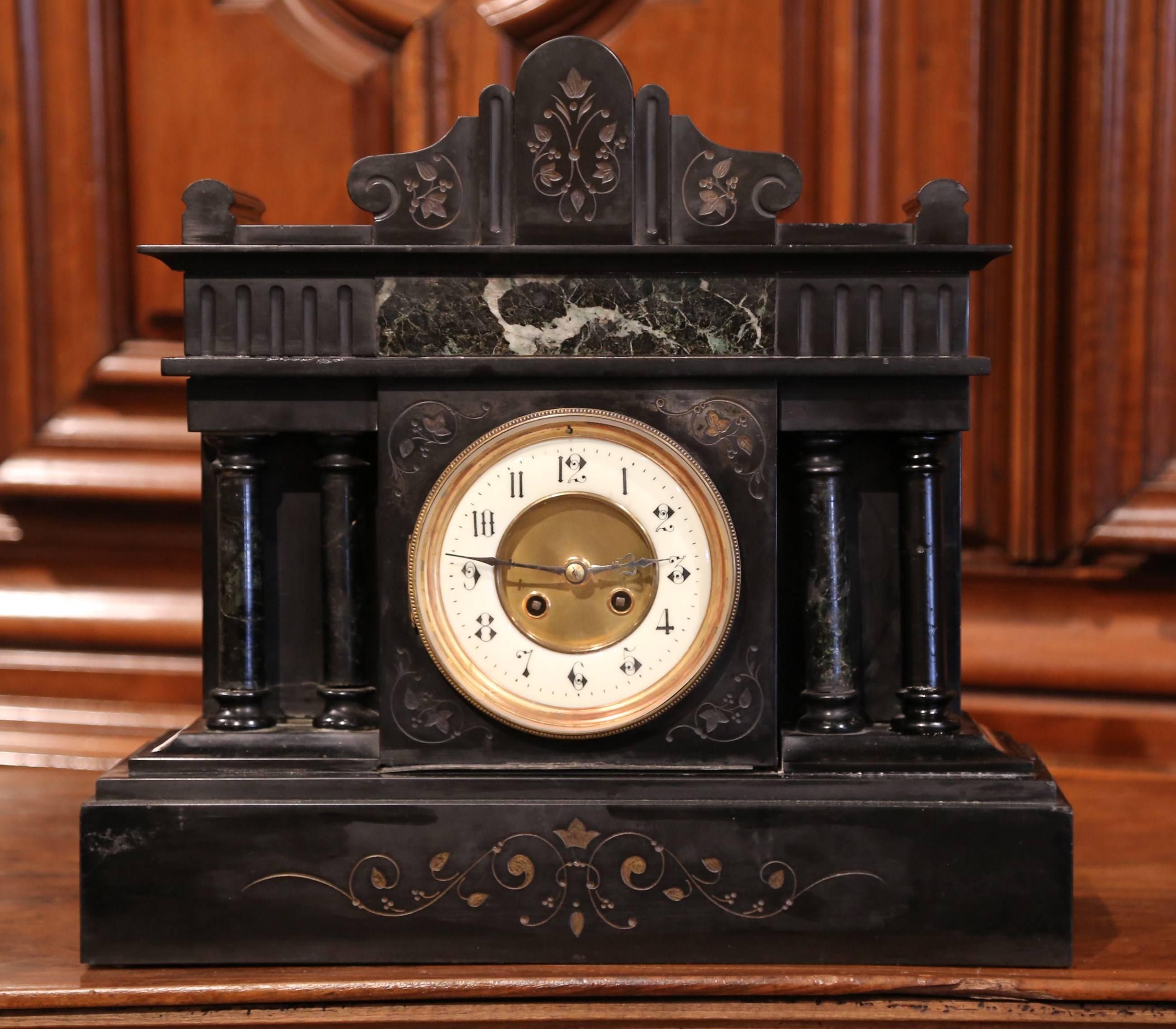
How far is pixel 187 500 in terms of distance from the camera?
1.43m

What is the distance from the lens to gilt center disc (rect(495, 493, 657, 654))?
90 cm

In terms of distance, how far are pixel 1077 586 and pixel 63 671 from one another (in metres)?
1.28

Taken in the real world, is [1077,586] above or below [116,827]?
above

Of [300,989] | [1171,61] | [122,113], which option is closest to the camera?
[300,989]

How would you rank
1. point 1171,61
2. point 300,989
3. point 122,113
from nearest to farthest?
point 300,989 < point 1171,61 < point 122,113

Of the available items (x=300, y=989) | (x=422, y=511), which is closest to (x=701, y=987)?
(x=300, y=989)

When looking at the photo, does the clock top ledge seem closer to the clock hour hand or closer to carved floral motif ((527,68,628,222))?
carved floral motif ((527,68,628,222))

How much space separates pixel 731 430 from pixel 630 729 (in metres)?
0.25

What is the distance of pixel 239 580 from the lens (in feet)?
3.01

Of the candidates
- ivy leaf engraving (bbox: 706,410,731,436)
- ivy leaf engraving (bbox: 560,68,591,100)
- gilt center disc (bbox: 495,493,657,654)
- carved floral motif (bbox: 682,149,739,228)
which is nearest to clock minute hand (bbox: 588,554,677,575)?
gilt center disc (bbox: 495,493,657,654)

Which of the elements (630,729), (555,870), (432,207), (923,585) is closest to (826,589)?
(923,585)

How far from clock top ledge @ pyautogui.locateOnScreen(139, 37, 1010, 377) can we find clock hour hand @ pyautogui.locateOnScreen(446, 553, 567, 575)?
5.7 inches

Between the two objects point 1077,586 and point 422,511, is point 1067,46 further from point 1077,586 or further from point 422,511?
point 422,511

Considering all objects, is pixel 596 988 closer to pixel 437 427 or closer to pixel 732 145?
pixel 437 427
